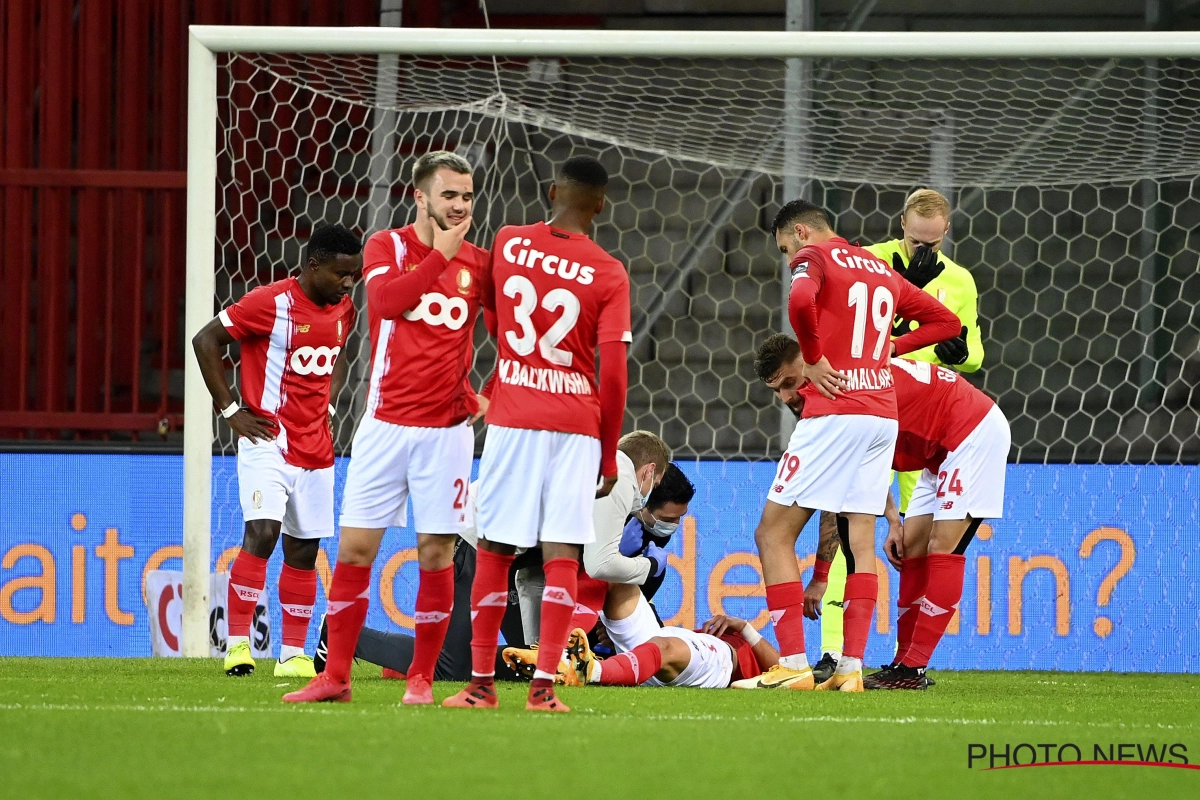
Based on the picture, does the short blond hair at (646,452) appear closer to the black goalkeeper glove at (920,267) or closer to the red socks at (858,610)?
the red socks at (858,610)

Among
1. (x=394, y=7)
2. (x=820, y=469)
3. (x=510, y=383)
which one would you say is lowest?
(x=820, y=469)

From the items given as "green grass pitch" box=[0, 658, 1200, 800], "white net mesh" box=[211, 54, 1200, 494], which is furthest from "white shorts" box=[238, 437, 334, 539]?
"white net mesh" box=[211, 54, 1200, 494]

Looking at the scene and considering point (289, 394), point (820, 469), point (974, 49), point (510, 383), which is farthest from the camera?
point (974, 49)

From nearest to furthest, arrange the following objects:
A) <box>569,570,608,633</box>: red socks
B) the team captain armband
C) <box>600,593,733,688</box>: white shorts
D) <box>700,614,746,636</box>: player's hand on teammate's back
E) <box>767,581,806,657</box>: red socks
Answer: <box>767,581,806,657</box>: red socks, <box>569,570,608,633</box>: red socks, <box>600,593,733,688</box>: white shorts, <box>700,614,746,636</box>: player's hand on teammate's back, the team captain armband

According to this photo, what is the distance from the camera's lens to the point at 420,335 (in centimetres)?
431

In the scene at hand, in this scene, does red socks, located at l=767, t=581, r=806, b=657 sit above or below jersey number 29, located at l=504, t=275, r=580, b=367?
below

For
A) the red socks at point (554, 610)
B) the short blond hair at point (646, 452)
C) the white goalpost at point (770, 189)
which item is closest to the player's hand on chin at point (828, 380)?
the short blond hair at point (646, 452)

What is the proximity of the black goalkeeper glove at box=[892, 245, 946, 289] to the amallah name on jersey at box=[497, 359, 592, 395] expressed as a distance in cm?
236

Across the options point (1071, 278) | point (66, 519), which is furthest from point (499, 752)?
point (1071, 278)

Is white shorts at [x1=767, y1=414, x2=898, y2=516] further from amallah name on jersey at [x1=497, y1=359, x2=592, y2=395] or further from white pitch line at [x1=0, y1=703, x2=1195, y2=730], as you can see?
amallah name on jersey at [x1=497, y1=359, x2=592, y2=395]

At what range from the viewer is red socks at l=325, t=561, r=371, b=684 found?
4.19 meters

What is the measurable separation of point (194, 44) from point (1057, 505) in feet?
14.8

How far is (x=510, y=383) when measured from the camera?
4.09 meters

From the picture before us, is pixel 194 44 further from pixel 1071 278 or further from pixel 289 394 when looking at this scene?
pixel 1071 278
